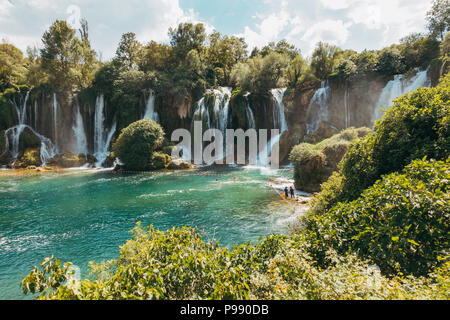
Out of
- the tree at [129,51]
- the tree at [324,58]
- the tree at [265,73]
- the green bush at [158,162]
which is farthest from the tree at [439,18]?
the tree at [129,51]

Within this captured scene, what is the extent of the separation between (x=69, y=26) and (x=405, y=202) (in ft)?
174

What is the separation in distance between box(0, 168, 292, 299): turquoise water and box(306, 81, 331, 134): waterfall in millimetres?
→ 11761

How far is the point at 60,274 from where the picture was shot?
439 cm

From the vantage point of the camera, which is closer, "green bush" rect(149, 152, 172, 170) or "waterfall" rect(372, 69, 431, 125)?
"waterfall" rect(372, 69, 431, 125)

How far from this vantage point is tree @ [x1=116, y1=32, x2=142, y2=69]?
45.8 meters

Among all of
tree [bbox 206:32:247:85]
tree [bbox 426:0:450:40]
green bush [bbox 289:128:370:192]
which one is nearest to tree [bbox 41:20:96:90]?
tree [bbox 206:32:247:85]

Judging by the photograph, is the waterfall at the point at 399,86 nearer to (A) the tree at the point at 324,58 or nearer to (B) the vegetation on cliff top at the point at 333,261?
(A) the tree at the point at 324,58

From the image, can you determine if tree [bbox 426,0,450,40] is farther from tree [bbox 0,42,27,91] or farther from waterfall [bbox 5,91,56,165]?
tree [bbox 0,42,27,91]

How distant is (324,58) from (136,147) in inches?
1275

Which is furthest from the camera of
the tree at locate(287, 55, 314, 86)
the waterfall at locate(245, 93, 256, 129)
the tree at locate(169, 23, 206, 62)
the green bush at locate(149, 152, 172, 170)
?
the tree at locate(169, 23, 206, 62)

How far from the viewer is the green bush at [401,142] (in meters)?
6.59

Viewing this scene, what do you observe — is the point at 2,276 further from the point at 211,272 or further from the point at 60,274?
the point at 211,272

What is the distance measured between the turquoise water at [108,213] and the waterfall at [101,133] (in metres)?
12.2

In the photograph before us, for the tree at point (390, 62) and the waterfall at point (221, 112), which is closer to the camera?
the tree at point (390, 62)
